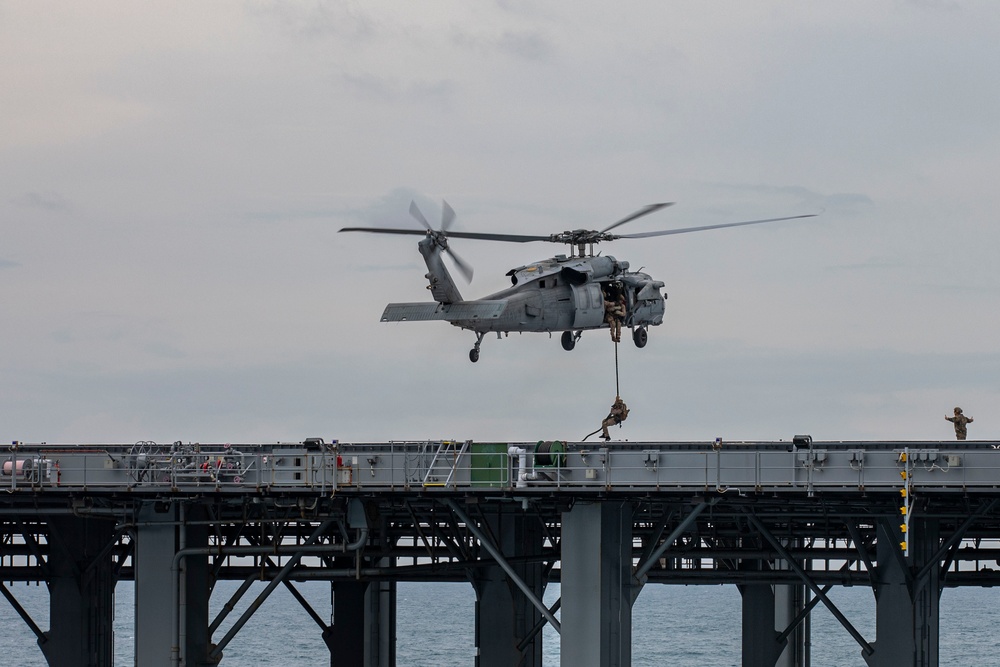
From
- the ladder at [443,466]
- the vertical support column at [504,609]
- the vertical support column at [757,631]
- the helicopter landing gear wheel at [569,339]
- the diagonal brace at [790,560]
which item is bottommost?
the vertical support column at [757,631]

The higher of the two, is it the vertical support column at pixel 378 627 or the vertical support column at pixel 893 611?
the vertical support column at pixel 893 611

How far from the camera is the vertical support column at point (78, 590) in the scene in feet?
178

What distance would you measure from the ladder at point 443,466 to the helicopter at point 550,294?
11026mm

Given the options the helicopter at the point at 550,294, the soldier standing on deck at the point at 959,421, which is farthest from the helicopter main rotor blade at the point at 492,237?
the soldier standing on deck at the point at 959,421

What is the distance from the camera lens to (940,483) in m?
37.2

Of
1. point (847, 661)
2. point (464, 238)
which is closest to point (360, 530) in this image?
point (464, 238)

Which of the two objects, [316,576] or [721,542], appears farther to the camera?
[721,542]

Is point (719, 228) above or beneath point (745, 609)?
above

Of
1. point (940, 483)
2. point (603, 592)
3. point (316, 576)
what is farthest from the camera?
point (316, 576)

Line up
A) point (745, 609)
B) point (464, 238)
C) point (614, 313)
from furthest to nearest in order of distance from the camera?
point (745, 609), point (614, 313), point (464, 238)

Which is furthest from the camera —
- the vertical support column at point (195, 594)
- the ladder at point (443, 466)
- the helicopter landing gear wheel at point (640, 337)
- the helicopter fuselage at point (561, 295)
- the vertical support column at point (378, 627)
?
the vertical support column at point (378, 627)

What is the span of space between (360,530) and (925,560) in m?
17.4

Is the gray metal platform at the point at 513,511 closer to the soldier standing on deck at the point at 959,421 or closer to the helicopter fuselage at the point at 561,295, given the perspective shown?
the soldier standing on deck at the point at 959,421

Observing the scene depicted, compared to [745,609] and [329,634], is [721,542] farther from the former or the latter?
[329,634]
